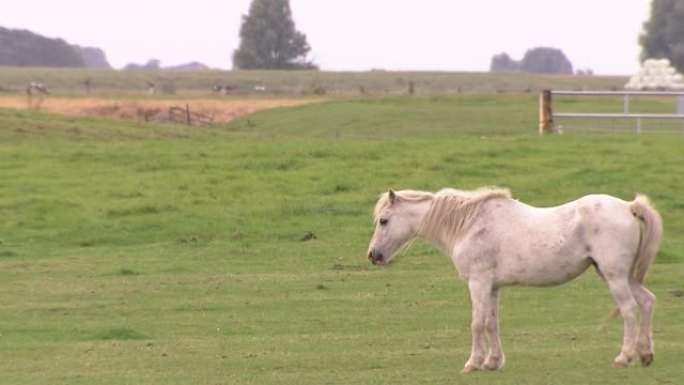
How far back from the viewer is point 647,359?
10820mm

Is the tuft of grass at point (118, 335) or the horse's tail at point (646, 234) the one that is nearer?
the horse's tail at point (646, 234)

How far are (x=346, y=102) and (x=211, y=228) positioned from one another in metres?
32.0

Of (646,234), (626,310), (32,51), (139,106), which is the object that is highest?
(32,51)

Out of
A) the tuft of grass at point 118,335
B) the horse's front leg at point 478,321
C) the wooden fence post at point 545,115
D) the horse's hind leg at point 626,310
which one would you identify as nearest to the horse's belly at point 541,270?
the horse's front leg at point 478,321

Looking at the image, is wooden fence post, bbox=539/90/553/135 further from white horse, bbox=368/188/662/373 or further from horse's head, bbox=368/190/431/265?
white horse, bbox=368/188/662/373

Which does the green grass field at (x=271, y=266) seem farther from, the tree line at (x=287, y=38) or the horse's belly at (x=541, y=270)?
the tree line at (x=287, y=38)

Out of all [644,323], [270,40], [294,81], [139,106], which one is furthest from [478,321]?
[270,40]

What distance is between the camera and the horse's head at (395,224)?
1159 cm

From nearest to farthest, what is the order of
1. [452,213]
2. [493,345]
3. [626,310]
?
[626,310] → [493,345] → [452,213]

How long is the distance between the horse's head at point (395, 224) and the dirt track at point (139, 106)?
135 ft

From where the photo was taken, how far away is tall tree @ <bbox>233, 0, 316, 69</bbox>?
118 meters

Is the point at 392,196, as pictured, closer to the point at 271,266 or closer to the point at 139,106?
the point at 271,266

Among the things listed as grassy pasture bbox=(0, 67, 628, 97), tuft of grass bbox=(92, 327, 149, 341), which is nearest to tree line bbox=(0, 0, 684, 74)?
grassy pasture bbox=(0, 67, 628, 97)

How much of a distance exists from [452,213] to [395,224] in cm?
55
